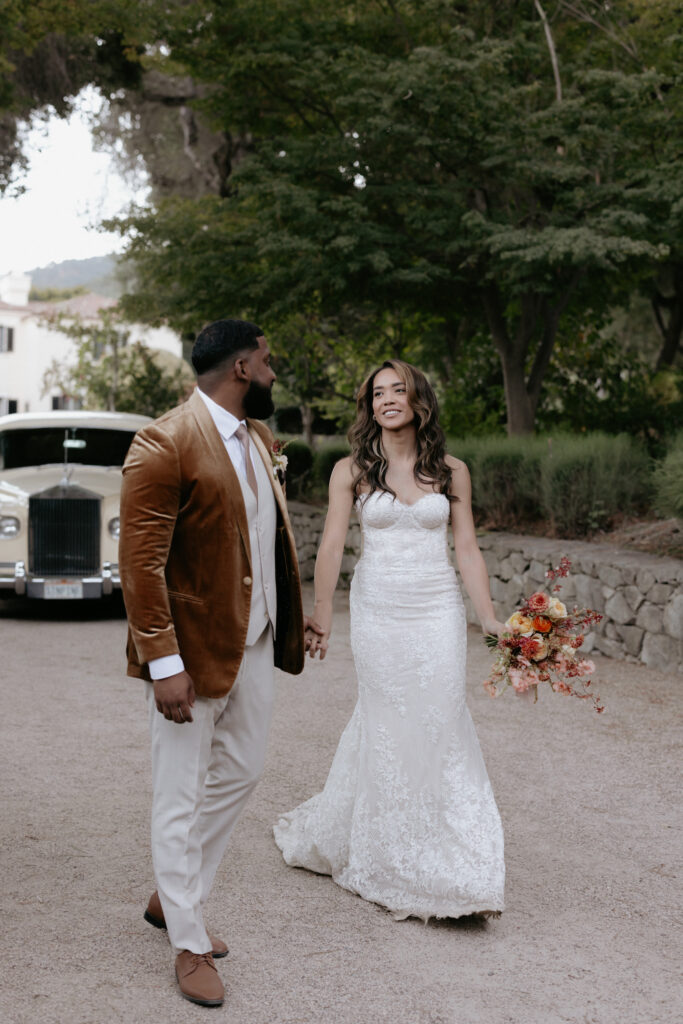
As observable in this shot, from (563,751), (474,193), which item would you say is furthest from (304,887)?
(474,193)

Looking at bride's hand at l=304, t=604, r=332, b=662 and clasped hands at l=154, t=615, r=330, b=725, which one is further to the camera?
bride's hand at l=304, t=604, r=332, b=662

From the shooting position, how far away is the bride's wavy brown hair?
14.7 ft

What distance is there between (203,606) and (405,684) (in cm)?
120

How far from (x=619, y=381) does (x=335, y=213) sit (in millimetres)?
5974

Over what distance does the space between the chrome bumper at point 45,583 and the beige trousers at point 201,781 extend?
7.99 metres

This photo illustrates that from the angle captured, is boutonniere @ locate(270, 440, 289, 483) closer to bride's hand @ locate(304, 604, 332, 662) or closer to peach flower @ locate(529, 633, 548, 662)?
bride's hand @ locate(304, 604, 332, 662)

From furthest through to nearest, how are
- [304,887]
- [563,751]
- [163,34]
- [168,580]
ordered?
[163,34] → [563,751] → [304,887] → [168,580]

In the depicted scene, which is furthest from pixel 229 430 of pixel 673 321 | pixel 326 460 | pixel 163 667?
pixel 673 321

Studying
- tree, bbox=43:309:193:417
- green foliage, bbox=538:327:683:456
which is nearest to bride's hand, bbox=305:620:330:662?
green foliage, bbox=538:327:683:456

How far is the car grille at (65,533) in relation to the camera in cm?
1142

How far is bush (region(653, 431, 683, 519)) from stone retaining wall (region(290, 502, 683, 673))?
440 mm

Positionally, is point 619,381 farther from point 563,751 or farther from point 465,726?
point 465,726

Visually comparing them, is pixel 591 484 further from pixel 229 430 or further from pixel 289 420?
pixel 289 420

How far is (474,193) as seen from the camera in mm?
14797
